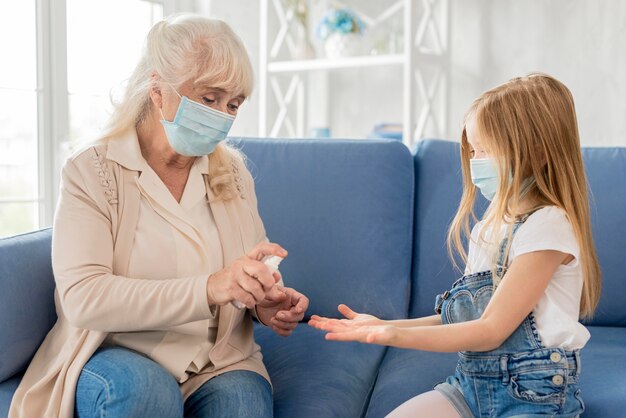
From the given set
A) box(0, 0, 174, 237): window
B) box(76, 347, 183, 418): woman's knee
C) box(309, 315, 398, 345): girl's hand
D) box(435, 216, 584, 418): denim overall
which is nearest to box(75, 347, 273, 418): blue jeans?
box(76, 347, 183, 418): woman's knee

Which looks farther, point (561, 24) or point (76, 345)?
point (561, 24)

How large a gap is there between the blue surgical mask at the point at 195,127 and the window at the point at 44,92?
1.21 metres

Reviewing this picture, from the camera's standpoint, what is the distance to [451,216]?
6.49ft

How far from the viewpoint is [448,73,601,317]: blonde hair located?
131 cm

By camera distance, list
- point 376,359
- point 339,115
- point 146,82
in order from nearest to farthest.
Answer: point 146,82, point 376,359, point 339,115

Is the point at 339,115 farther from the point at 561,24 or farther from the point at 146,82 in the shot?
the point at 146,82

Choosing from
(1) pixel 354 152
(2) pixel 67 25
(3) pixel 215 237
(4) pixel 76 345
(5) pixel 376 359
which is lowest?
(5) pixel 376 359

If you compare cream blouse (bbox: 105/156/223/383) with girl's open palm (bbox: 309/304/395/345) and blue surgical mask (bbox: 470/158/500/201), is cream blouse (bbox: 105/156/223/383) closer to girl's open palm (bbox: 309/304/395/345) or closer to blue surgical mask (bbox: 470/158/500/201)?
girl's open palm (bbox: 309/304/395/345)

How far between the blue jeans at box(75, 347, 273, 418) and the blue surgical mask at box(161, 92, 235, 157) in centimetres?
43

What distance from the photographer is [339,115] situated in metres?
3.60

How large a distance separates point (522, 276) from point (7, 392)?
0.99 meters

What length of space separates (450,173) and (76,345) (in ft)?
3.52

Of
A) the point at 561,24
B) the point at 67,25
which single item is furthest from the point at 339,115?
the point at 67,25

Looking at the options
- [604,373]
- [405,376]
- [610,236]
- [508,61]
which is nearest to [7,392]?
[405,376]
